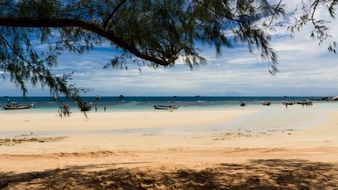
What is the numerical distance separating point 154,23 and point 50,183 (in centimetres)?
277

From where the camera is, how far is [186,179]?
7.47 meters

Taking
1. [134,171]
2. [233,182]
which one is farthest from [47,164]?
[233,182]

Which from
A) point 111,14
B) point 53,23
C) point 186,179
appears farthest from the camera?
point 186,179

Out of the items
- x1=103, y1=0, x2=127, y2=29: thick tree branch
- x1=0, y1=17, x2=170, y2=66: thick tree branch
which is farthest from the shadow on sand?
x1=103, y1=0, x2=127, y2=29: thick tree branch

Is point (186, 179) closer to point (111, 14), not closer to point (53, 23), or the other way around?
point (111, 14)

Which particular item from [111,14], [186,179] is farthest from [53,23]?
[186,179]

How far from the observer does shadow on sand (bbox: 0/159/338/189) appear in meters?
7.18

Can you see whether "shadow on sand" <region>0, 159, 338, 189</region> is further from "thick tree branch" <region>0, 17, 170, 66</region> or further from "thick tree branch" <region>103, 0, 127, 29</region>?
"thick tree branch" <region>103, 0, 127, 29</region>

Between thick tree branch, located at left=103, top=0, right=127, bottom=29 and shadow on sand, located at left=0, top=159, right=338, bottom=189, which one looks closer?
thick tree branch, located at left=103, top=0, right=127, bottom=29

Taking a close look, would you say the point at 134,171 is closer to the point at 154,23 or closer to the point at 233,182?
the point at 233,182

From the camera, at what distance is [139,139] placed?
1995 cm

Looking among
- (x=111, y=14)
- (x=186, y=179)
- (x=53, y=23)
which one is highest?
(x=111, y=14)

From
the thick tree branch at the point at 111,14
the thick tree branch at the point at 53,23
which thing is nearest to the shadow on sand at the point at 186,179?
the thick tree branch at the point at 53,23

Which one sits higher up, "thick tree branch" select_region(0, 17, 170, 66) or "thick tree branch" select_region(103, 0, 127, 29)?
"thick tree branch" select_region(103, 0, 127, 29)
